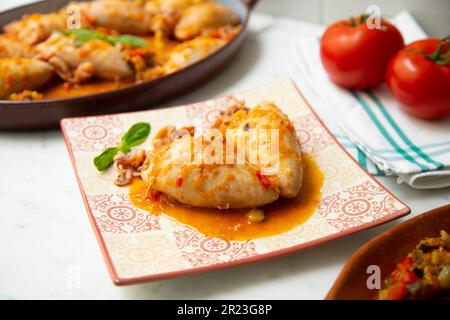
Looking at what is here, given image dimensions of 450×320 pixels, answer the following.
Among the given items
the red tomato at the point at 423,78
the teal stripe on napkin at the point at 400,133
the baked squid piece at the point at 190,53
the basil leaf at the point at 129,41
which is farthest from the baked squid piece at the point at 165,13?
the red tomato at the point at 423,78

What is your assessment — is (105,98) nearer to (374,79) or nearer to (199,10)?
(199,10)

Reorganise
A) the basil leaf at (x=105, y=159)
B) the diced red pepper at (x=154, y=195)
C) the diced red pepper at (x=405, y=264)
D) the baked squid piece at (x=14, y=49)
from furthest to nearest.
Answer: the baked squid piece at (x=14, y=49) → the basil leaf at (x=105, y=159) → the diced red pepper at (x=154, y=195) → the diced red pepper at (x=405, y=264)

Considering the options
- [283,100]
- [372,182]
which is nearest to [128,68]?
[283,100]

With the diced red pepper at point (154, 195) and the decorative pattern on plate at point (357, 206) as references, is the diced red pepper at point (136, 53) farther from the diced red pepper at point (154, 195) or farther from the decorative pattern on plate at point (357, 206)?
the decorative pattern on plate at point (357, 206)

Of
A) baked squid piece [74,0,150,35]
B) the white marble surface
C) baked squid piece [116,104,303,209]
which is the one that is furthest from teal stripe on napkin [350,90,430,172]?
baked squid piece [74,0,150,35]

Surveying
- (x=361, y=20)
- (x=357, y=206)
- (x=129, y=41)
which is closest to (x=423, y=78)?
(x=361, y=20)

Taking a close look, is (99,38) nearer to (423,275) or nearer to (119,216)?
(119,216)
